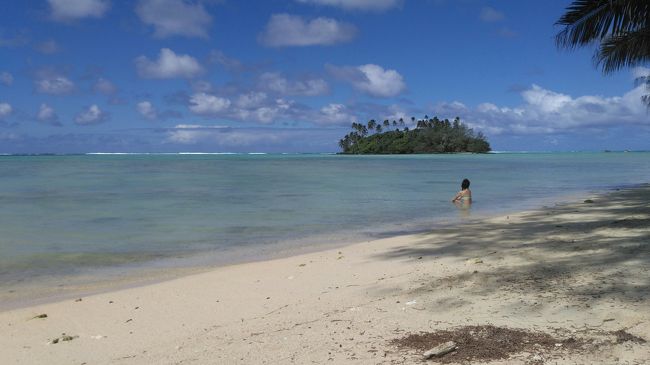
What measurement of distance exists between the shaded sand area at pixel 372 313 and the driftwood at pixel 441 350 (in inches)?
2.5

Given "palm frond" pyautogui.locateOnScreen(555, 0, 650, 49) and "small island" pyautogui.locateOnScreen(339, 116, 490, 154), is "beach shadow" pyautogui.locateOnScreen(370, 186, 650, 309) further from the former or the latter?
"small island" pyautogui.locateOnScreen(339, 116, 490, 154)

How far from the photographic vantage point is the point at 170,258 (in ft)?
27.8

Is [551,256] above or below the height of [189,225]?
above

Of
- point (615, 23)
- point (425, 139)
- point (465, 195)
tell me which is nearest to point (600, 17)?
point (615, 23)

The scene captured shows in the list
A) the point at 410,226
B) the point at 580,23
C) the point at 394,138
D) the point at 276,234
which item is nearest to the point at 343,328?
the point at 276,234

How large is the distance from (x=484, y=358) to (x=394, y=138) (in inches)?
5916

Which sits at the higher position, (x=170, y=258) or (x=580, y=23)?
(x=580, y=23)

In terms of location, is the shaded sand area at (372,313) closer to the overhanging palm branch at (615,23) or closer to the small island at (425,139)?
the overhanging palm branch at (615,23)

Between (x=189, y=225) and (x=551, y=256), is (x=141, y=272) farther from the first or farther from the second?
(x=551, y=256)

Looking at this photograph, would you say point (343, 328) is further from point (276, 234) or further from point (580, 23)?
point (580, 23)

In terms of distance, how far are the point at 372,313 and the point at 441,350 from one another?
115 cm

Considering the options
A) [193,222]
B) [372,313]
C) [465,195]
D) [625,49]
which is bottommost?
[193,222]

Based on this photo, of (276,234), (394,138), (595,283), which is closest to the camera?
(595,283)

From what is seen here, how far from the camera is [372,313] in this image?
458 cm
